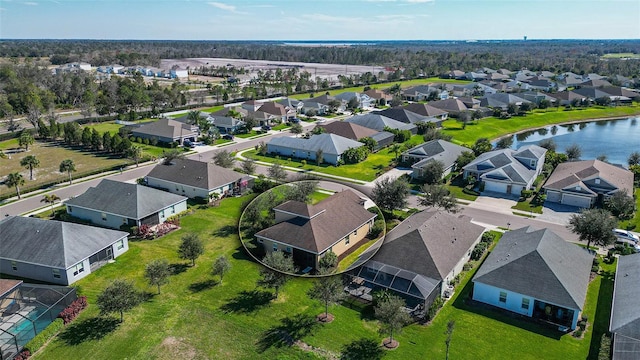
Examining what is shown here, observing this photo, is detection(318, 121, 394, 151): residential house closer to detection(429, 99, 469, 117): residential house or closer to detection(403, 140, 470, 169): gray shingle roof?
detection(403, 140, 470, 169): gray shingle roof

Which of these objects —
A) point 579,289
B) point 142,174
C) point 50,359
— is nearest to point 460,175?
point 579,289

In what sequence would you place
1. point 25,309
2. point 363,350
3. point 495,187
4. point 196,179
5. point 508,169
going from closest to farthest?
point 363,350
point 25,309
point 196,179
point 508,169
point 495,187

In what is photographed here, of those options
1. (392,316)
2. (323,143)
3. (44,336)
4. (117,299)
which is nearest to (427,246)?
(392,316)

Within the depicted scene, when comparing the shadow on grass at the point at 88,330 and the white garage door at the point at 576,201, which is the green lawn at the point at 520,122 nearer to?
the white garage door at the point at 576,201

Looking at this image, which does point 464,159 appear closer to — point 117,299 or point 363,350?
point 363,350

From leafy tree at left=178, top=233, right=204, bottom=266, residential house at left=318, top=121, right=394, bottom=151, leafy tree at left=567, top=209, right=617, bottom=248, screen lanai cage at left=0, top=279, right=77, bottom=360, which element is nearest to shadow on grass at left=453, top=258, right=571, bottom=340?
leafy tree at left=567, top=209, right=617, bottom=248

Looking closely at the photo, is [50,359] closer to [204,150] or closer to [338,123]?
[204,150]
